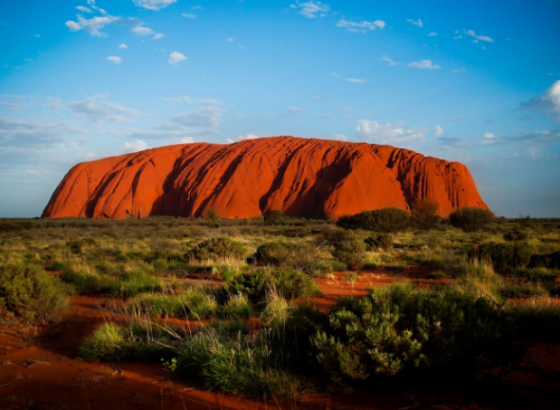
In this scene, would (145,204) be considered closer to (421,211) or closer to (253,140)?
(253,140)

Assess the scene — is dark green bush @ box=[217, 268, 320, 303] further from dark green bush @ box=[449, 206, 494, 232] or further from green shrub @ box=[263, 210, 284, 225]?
green shrub @ box=[263, 210, 284, 225]

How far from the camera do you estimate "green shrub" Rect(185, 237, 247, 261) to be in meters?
12.0

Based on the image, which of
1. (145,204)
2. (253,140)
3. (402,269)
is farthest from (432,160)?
(402,269)

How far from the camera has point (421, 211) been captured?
112 ft

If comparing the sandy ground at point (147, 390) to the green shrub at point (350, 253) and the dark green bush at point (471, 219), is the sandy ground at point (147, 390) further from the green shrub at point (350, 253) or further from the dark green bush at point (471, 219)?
the dark green bush at point (471, 219)

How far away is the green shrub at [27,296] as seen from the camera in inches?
226

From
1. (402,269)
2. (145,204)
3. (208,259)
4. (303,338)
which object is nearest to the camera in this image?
(303,338)

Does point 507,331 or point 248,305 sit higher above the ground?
point 507,331

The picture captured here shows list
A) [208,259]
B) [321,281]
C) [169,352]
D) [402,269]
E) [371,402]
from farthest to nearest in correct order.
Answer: [208,259], [402,269], [321,281], [169,352], [371,402]

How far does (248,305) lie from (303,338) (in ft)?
6.94

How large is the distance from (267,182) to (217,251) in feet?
168

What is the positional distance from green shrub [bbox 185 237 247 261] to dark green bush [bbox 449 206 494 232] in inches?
821

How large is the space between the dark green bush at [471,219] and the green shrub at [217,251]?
821 inches

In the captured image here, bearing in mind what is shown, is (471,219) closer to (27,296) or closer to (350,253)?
(350,253)
